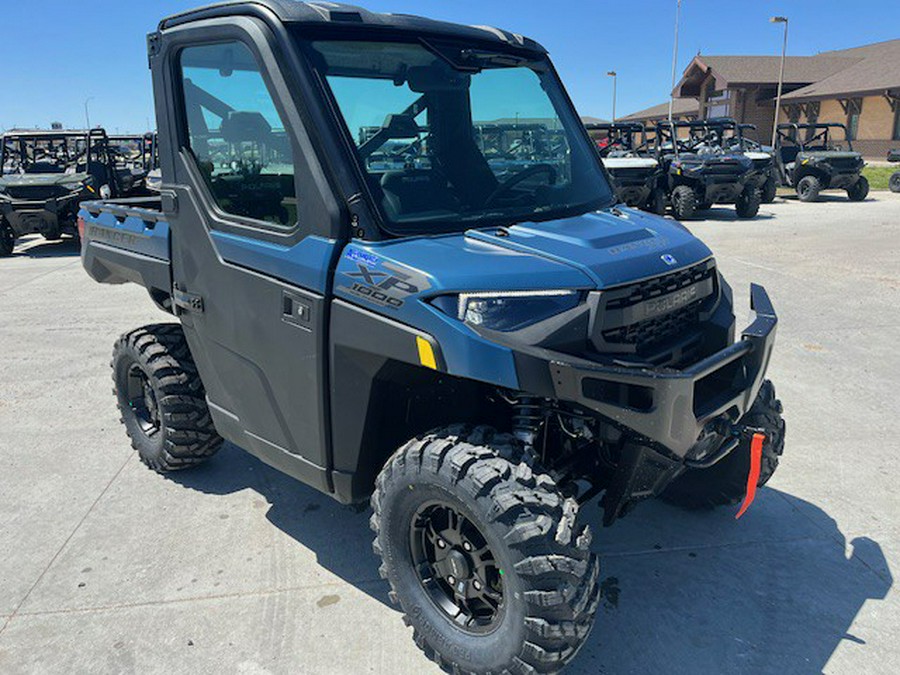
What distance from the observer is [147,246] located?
3607 millimetres

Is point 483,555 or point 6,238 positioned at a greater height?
point 6,238

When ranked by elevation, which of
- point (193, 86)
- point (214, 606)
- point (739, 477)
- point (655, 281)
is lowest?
point (214, 606)

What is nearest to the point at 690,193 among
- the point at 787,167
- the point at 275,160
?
the point at 787,167

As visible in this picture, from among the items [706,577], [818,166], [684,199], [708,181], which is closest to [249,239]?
[706,577]

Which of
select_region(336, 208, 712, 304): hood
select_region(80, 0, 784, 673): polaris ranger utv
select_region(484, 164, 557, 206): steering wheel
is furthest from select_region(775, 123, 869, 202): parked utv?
select_region(336, 208, 712, 304): hood

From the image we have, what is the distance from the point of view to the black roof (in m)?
2.61

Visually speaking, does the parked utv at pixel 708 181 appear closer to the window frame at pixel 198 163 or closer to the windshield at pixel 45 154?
the windshield at pixel 45 154

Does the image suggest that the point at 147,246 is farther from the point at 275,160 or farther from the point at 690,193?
the point at 690,193

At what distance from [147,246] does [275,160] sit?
1221mm

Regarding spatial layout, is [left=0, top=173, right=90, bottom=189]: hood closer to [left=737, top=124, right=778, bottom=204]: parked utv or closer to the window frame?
the window frame

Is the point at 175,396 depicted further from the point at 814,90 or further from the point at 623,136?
the point at 814,90

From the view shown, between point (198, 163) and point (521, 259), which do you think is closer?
point (521, 259)

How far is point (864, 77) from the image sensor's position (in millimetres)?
39562

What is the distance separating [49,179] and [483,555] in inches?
518
